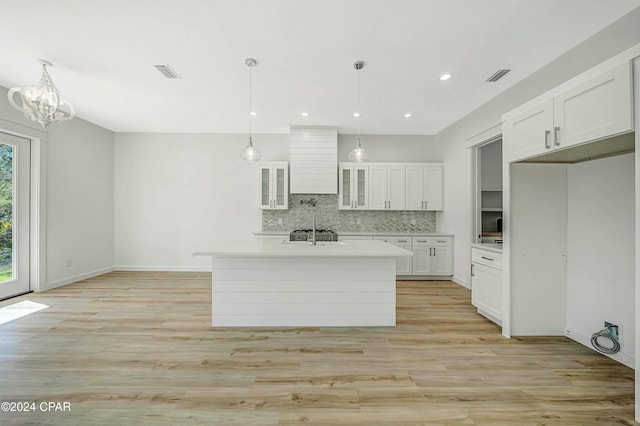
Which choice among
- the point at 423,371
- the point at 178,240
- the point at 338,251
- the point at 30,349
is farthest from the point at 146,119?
the point at 423,371

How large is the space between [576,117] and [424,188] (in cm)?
332

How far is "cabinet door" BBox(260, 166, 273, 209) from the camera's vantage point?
211 inches

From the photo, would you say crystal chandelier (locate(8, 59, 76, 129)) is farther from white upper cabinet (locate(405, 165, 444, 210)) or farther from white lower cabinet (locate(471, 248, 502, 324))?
white upper cabinet (locate(405, 165, 444, 210))

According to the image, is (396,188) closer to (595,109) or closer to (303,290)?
(303,290)

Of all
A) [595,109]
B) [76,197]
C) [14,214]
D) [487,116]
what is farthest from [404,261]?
[14,214]

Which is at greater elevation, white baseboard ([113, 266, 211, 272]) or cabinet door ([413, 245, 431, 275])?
cabinet door ([413, 245, 431, 275])

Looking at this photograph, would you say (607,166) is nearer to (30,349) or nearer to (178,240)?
(30,349)

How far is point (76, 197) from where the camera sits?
4777mm

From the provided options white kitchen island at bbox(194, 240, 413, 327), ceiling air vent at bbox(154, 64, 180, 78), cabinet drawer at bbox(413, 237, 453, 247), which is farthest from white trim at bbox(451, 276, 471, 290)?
ceiling air vent at bbox(154, 64, 180, 78)

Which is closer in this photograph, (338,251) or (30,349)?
(30,349)

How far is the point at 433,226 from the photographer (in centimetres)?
564


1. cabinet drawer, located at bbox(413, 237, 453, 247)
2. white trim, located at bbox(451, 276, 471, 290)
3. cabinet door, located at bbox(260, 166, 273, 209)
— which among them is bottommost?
white trim, located at bbox(451, 276, 471, 290)

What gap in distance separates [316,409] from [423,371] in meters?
0.95

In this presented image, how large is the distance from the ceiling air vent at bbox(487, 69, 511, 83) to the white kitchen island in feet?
7.70
